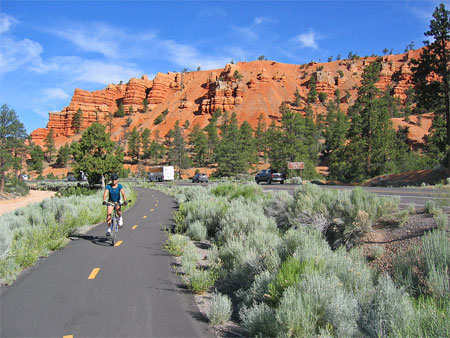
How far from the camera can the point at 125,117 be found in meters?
145

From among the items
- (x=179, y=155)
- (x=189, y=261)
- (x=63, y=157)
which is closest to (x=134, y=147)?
(x=179, y=155)

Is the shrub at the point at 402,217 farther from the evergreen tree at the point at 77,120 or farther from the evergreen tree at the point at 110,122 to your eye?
the evergreen tree at the point at 77,120

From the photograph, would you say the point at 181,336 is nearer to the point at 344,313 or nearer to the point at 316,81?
the point at 344,313

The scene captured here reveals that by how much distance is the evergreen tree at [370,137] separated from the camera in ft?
126

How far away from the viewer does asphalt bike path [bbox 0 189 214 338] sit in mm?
4406

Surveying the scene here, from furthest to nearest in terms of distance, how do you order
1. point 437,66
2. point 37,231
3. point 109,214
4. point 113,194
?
1. point 437,66
2. point 113,194
3. point 109,214
4. point 37,231

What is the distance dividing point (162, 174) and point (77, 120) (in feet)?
287

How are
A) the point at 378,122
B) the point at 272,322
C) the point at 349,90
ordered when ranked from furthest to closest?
the point at 349,90
the point at 378,122
the point at 272,322

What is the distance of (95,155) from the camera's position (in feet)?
108

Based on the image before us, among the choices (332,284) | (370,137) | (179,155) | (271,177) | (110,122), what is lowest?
(332,284)

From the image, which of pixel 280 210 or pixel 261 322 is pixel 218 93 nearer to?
pixel 280 210

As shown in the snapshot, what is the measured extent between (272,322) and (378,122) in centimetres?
4004

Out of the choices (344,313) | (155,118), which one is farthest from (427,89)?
(155,118)

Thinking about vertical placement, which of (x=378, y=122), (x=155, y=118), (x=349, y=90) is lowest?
(x=378, y=122)
